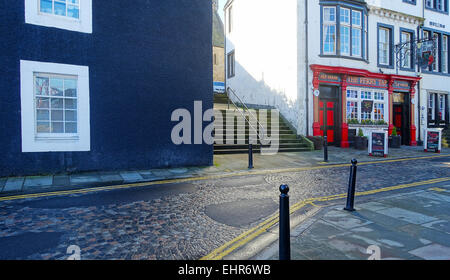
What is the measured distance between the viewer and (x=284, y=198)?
9.53ft

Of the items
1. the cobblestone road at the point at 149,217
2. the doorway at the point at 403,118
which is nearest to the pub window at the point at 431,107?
the doorway at the point at 403,118

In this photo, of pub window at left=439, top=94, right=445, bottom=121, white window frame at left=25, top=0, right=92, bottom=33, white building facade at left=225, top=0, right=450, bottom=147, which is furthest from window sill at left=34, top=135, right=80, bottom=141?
pub window at left=439, top=94, right=445, bottom=121

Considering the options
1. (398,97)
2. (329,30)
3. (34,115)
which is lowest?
(34,115)

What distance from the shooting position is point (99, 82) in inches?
344

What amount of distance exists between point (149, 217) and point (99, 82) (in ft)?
18.7

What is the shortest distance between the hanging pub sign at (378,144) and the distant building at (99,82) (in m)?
8.43

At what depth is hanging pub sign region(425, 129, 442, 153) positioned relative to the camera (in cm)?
1525

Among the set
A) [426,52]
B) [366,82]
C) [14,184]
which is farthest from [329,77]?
[14,184]

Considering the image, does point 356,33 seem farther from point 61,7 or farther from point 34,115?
point 34,115

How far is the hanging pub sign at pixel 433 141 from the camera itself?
50.0 feet

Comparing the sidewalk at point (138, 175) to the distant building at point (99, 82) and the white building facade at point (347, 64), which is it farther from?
the white building facade at point (347, 64)

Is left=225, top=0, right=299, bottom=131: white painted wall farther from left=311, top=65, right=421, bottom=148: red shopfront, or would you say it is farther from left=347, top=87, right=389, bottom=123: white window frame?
left=347, top=87, right=389, bottom=123: white window frame

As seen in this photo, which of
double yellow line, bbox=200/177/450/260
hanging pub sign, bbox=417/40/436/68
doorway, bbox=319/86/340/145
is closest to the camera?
double yellow line, bbox=200/177/450/260

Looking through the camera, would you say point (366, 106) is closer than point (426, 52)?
Yes
